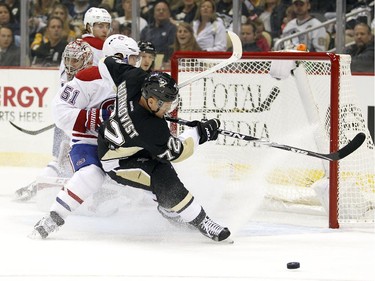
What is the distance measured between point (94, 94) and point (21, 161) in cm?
297

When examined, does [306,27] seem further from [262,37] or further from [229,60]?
[229,60]

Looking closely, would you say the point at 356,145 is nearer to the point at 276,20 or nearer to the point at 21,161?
the point at 276,20

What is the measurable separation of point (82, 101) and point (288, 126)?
4.21 feet

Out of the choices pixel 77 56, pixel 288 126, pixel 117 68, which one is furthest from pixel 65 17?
pixel 117 68

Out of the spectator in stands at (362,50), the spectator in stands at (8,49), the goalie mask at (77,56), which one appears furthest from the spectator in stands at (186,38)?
the goalie mask at (77,56)

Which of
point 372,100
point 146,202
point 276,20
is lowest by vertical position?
point 146,202

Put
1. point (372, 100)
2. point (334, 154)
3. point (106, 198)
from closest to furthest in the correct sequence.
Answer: point (334, 154) → point (106, 198) → point (372, 100)

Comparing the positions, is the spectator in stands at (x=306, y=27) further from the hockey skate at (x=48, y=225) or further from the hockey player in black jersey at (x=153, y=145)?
the hockey skate at (x=48, y=225)

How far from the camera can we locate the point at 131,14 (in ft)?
27.6

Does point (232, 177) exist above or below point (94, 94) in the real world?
below

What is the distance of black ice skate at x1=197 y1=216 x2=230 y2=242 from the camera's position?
488 cm

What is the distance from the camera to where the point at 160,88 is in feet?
15.5

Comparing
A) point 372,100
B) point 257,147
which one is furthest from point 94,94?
point 372,100

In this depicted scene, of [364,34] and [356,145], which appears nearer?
[356,145]
